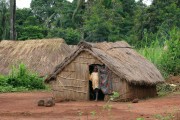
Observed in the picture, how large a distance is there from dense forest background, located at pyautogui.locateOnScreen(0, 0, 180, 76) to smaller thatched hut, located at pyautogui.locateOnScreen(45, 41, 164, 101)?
505 cm

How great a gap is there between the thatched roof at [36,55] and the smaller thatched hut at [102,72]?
8.79m

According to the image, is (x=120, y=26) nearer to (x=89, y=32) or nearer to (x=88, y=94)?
(x=89, y=32)

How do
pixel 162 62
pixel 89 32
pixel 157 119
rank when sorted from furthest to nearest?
1. pixel 89 32
2. pixel 162 62
3. pixel 157 119

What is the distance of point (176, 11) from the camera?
28.4 meters

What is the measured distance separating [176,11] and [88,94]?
14.6m

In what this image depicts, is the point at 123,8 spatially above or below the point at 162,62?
above

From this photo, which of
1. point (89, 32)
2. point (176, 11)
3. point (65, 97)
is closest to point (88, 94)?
point (65, 97)

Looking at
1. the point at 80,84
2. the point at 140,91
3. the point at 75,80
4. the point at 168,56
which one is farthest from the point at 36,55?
the point at 140,91

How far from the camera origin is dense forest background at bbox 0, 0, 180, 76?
28.7 meters

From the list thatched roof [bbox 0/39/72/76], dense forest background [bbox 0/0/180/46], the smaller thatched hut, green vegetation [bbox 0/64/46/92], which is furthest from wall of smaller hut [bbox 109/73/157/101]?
dense forest background [bbox 0/0/180/46]

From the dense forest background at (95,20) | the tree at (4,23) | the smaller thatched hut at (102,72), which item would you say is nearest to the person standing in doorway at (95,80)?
the smaller thatched hut at (102,72)

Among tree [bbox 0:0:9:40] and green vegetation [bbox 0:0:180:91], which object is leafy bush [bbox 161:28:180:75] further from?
tree [bbox 0:0:9:40]

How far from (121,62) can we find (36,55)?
11.1 meters

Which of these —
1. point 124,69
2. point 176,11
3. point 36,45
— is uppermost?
point 176,11
